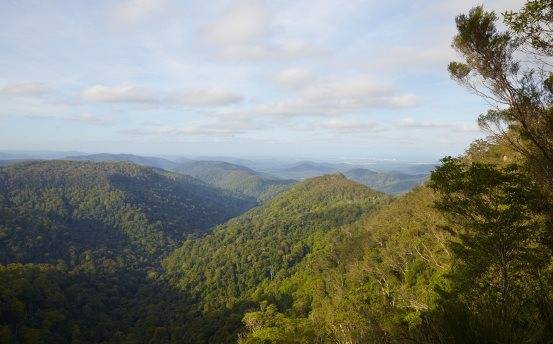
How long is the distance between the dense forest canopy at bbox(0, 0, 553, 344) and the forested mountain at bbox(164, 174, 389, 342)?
0.64m

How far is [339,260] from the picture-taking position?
7738 centimetres

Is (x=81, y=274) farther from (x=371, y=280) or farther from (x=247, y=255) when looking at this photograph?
(x=371, y=280)

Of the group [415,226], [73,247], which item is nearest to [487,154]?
[415,226]

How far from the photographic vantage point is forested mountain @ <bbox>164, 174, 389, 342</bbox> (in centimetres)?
9688

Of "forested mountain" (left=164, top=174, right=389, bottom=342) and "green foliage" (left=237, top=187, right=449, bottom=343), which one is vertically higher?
"green foliage" (left=237, top=187, right=449, bottom=343)

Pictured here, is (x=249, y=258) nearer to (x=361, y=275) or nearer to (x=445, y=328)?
(x=361, y=275)

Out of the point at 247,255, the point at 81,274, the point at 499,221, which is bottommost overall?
the point at 81,274

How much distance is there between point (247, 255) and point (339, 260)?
4576 centimetres

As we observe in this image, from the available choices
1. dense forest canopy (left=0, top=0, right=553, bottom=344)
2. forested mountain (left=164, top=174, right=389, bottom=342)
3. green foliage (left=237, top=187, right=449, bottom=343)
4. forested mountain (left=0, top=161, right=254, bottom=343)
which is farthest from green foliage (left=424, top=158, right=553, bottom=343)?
forested mountain (left=0, top=161, right=254, bottom=343)

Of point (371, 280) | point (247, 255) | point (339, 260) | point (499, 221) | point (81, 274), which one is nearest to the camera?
point (499, 221)

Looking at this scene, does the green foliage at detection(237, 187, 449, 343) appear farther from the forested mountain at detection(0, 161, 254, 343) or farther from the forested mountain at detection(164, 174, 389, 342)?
the forested mountain at detection(0, 161, 254, 343)

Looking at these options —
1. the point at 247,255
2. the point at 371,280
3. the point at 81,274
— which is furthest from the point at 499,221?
the point at 81,274

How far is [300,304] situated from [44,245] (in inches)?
4544

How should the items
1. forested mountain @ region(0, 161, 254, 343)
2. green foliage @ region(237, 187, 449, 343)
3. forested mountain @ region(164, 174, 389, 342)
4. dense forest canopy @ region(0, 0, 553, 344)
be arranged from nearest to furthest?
1. dense forest canopy @ region(0, 0, 553, 344)
2. green foliage @ region(237, 187, 449, 343)
3. forested mountain @ region(0, 161, 254, 343)
4. forested mountain @ region(164, 174, 389, 342)
